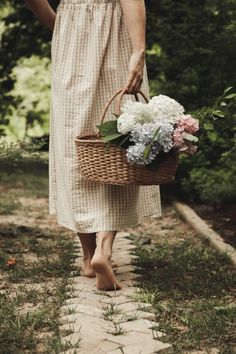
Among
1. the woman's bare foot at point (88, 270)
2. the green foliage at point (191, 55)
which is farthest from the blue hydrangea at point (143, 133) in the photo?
the green foliage at point (191, 55)

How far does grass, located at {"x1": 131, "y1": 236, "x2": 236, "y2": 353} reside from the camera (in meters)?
3.02

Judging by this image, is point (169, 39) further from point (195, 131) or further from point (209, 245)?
point (195, 131)

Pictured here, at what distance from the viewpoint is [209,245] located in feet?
16.6

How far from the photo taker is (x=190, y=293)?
12.2ft

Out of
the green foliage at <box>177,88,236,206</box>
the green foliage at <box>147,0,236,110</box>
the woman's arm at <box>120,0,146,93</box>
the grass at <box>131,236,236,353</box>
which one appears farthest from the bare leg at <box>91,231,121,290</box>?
the green foliage at <box>147,0,236,110</box>

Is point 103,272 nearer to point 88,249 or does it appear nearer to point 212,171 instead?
point 88,249

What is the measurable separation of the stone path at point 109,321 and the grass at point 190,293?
0.21 feet

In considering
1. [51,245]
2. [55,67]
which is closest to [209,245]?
[51,245]

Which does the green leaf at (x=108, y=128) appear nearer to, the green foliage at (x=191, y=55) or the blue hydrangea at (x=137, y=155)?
the blue hydrangea at (x=137, y=155)

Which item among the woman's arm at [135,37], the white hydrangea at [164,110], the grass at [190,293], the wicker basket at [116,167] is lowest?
the grass at [190,293]

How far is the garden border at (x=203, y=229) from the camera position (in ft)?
15.4

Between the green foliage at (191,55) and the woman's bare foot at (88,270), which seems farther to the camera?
the green foliage at (191,55)

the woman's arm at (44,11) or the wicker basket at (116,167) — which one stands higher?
the woman's arm at (44,11)

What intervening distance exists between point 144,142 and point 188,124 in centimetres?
25
